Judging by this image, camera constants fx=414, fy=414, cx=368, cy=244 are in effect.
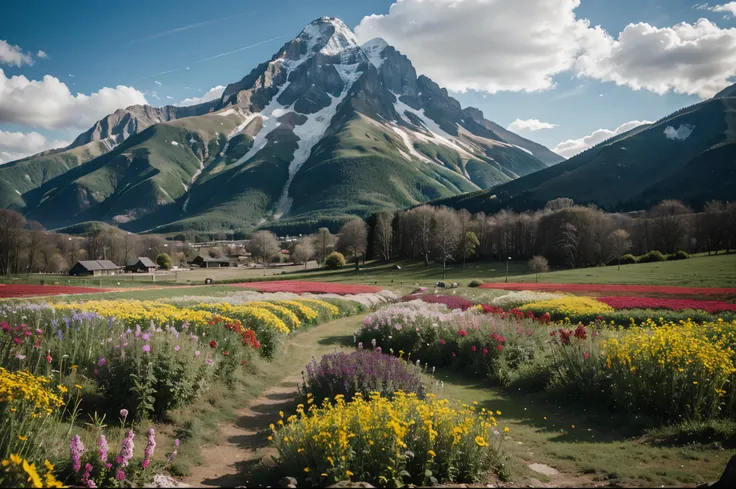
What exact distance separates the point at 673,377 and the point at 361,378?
610 centimetres

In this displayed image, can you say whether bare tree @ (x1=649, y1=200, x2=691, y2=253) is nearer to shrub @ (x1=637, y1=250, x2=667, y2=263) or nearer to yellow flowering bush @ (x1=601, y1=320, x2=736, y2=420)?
shrub @ (x1=637, y1=250, x2=667, y2=263)

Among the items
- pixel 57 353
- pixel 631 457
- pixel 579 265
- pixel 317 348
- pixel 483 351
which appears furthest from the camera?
pixel 579 265

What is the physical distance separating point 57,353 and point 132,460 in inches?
188

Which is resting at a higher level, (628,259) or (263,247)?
(263,247)

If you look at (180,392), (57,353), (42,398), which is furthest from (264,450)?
(57,353)

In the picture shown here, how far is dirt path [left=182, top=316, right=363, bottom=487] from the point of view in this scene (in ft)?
21.4

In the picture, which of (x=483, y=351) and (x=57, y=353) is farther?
(x=483, y=351)

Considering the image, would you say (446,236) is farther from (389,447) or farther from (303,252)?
(389,447)

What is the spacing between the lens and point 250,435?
27.8 feet

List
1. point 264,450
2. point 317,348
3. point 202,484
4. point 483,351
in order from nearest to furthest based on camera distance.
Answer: point 202,484 → point 264,450 → point 483,351 → point 317,348

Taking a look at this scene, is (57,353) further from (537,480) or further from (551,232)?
(551,232)

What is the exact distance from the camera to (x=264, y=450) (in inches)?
295

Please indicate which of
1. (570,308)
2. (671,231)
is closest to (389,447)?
(570,308)

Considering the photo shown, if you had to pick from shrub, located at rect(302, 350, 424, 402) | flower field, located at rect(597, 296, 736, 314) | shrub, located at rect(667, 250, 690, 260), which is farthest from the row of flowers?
shrub, located at rect(667, 250, 690, 260)
